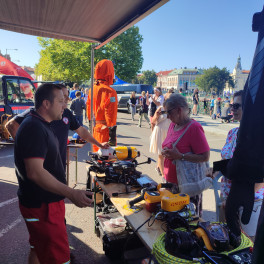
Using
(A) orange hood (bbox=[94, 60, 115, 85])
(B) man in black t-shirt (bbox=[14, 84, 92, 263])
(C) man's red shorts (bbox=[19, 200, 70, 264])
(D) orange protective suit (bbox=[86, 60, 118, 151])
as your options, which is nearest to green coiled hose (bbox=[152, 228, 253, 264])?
(B) man in black t-shirt (bbox=[14, 84, 92, 263])

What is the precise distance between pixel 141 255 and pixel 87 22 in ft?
9.85

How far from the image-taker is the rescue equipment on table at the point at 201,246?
126 centimetres

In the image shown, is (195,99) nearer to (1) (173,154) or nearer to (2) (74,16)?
(2) (74,16)

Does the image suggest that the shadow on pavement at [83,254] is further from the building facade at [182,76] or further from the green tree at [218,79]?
the building facade at [182,76]

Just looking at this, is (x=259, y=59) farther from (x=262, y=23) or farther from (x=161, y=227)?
(x=161, y=227)

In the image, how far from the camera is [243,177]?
26.0 inches

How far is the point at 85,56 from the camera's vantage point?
29641mm

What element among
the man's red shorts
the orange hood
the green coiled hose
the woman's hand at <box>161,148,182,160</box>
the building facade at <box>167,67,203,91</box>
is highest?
the building facade at <box>167,67,203,91</box>

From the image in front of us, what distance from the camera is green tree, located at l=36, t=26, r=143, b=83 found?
1179 inches

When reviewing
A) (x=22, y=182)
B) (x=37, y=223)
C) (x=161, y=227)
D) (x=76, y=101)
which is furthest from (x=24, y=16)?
(x=76, y=101)

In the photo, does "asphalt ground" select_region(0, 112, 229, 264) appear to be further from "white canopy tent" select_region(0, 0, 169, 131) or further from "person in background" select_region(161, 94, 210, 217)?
"white canopy tent" select_region(0, 0, 169, 131)

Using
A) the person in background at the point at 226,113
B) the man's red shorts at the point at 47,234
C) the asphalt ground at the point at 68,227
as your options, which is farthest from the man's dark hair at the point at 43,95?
the person in background at the point at 226,113

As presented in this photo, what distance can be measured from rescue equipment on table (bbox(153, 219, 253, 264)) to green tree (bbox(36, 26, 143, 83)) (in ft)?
95.8

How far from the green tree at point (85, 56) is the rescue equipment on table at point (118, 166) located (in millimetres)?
27488
